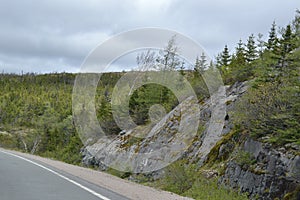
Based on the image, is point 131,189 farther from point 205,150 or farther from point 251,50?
point 251,50

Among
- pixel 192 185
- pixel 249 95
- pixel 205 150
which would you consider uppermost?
pixel 249 95

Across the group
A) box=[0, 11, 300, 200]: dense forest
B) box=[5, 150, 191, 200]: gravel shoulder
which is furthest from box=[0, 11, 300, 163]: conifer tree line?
box=[5, 150, 191, 200]: gravel shoulder

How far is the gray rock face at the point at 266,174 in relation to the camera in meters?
9.91

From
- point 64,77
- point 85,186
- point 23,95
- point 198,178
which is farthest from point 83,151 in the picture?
point 64,77

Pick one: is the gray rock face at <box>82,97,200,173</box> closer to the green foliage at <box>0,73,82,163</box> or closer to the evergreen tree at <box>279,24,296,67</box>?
the evergreen tree at <box>279,24,296,67</box>

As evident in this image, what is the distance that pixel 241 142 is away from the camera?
13867mm

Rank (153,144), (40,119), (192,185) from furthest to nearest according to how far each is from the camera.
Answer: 1. (40,119)
2. (153,144)
3. (192,185)

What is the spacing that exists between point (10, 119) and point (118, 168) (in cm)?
8974

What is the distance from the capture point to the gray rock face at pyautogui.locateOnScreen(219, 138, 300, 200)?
32.5 ft

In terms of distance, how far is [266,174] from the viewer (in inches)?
424


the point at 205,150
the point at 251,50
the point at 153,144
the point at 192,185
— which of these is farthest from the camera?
the point at 251,50

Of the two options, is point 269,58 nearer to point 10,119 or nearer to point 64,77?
point 10,119

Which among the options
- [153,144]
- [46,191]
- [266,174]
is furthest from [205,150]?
A: [46,191]

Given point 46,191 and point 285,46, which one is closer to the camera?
point 46,191
